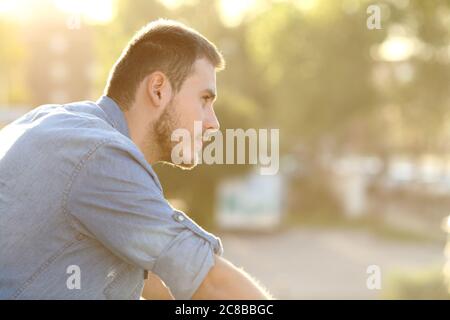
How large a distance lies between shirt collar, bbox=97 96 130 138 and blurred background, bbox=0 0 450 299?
1020cm

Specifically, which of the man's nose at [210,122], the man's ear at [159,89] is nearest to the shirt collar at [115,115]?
the man's ear at [159,89]

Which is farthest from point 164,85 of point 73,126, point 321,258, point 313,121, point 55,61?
point 55,61

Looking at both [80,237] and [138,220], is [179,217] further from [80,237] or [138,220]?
[80,237]

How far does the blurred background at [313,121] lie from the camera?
1753cm

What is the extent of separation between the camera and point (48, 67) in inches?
1666

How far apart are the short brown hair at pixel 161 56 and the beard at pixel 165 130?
69 mm

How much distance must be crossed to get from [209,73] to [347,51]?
75.7ft

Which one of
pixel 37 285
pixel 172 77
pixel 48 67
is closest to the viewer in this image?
pixel 37 285

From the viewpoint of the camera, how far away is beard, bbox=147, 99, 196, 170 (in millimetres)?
2151

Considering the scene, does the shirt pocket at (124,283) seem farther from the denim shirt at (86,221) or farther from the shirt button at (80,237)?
the shirt button at (80,237)

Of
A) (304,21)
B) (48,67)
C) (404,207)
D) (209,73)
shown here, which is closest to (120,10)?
(304,21)

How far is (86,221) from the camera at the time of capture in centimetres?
182

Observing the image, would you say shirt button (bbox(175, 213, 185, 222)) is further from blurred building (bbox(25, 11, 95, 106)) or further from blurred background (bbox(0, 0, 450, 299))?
blurred building (bbox(25, 11, 95, 106))
